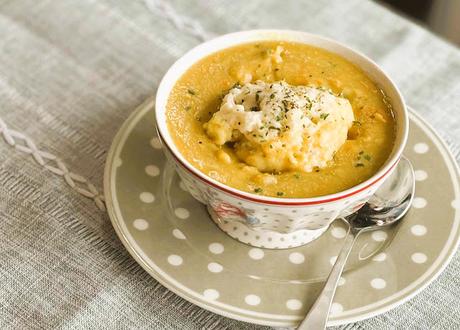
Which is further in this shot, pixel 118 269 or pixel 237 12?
pixel 237 12

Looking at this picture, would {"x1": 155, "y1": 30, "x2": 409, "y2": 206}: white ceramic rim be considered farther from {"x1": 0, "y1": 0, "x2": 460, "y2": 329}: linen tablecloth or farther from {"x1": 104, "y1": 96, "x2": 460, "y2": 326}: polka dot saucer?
{"x1": 0, "y1": 0, "x2": 460, "y2": 329}: linen tablecloth

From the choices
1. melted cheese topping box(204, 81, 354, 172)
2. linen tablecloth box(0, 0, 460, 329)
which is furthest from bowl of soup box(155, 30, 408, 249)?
linen tablecloth box(0, 0, 460, 329)

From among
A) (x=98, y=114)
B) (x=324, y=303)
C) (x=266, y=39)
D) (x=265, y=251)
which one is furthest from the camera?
(x=98, y=114)

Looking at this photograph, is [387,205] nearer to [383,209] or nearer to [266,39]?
[383,209]

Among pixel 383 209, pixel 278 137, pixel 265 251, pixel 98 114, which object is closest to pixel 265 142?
pixel 278 137

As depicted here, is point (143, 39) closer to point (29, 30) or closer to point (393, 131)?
point (29, 30)

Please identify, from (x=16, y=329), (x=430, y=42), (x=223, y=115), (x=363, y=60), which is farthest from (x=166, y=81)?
(x=430, y=42)

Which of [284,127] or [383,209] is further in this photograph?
[383,209]
